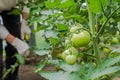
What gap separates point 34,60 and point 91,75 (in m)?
3.09

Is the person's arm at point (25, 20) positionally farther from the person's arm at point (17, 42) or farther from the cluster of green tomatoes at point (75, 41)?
the cluster of green tomatoes at point (75, 41)

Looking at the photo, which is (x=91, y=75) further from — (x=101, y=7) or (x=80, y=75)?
(x=101, y=7)

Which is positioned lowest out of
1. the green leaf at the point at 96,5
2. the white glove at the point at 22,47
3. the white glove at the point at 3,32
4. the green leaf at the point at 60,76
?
the white glove at the point at 22,47

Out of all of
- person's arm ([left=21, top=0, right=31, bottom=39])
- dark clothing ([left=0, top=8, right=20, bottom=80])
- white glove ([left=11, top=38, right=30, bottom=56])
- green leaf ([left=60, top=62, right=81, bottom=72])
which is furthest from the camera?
Answer: dark clothing ([left=0, top=8, right=20, bottom=80])

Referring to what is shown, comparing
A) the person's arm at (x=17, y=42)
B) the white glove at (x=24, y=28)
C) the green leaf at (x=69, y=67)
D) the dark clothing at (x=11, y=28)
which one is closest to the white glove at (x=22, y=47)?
the person's arm at (x=17, y=42)

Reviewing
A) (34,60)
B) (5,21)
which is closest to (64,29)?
(5,21)

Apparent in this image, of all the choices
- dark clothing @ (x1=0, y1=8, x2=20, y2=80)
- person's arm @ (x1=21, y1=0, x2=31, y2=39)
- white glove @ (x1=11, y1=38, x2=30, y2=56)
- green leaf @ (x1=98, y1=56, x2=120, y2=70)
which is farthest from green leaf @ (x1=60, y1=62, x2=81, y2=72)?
dark clothing @ (x1=0, y1=8, x2=20, y2=80)

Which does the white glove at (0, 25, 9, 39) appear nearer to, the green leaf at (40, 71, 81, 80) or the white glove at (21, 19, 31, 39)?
the white glove at (21, 19, 31, 39)

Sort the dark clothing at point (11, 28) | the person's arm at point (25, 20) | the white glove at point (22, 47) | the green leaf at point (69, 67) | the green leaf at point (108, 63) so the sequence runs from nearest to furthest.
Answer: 1. the green leaf at point (108, 63)
2. the green leaf at point (69, 67)
3. the white glove at point (22, 47)
4. the person's arm at point (25, 20)
5. the dark clothing at point (11, 28)

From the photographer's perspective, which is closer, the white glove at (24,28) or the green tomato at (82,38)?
the green tomato at (82,38)

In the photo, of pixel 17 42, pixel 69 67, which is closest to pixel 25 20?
pixel 17 42

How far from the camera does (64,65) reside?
0.89 m

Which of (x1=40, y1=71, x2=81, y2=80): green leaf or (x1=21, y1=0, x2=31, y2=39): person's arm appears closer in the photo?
(x1=40, y1=71, x2=81, y2=80): green leaf

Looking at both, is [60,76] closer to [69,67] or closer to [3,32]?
[69,67]
